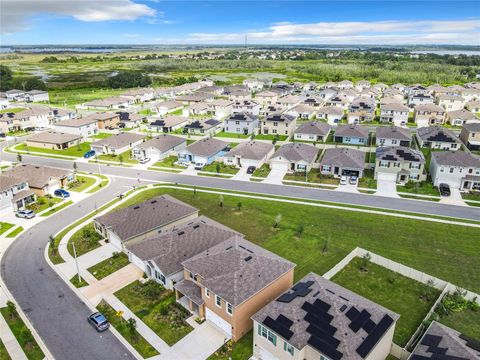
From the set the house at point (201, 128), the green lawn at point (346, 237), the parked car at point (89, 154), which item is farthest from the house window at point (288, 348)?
the house at point (201, 128)

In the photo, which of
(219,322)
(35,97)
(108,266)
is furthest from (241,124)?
(35,97)

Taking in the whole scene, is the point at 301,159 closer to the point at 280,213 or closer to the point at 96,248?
the point at 280,213

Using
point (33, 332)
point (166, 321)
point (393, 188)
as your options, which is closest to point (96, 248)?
point (33, 332)

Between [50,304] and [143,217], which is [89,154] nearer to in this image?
[143,217]

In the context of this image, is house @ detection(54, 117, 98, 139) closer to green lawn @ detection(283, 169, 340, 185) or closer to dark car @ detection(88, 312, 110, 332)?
green lawn @ detection(283, 169, 340, 185)

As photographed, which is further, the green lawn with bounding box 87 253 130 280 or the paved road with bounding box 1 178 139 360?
the green lawn with bounding box 87 253 130 280

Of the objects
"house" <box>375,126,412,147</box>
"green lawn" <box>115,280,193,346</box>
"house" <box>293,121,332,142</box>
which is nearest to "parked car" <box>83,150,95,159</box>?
"house" <box>293,121,332,142</box>
